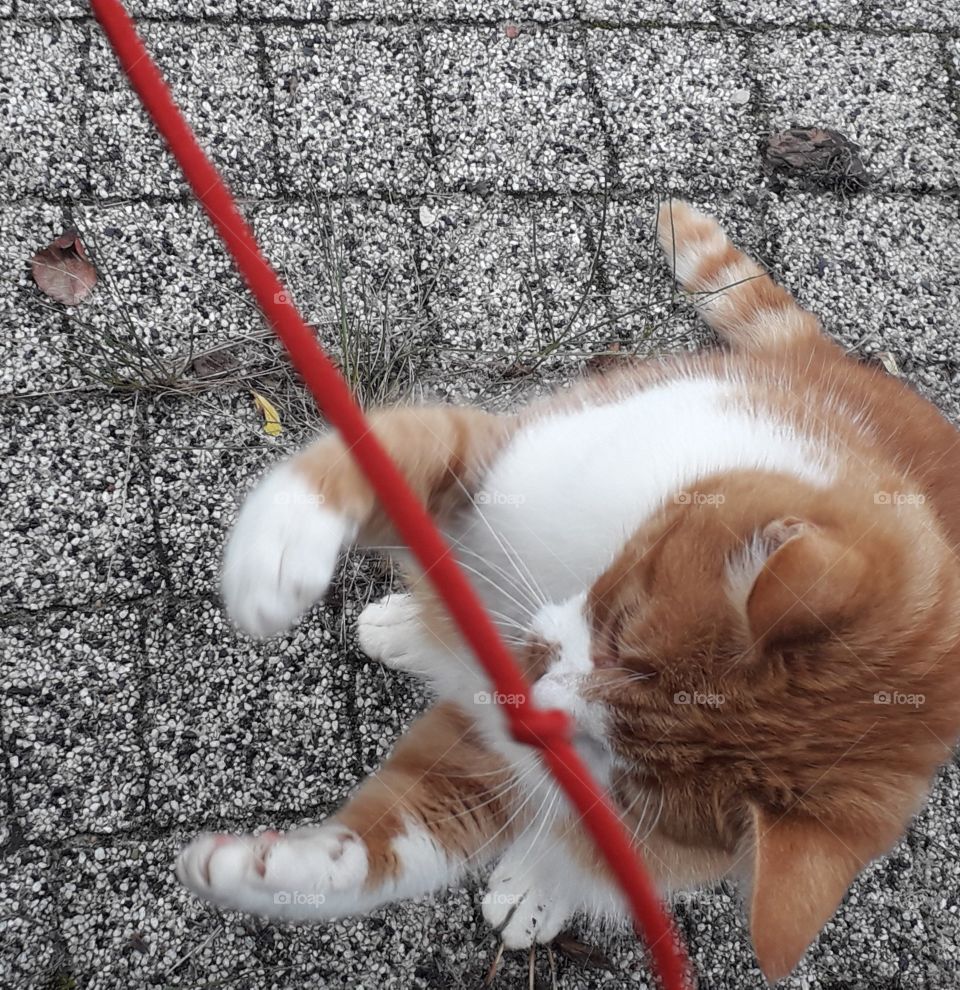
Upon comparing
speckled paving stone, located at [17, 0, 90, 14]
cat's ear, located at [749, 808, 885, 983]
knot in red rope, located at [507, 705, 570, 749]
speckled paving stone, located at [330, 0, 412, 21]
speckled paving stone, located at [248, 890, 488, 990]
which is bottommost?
speckled paving stone, located at [248, 890, 488, 990]

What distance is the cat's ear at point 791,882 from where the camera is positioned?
93 cm

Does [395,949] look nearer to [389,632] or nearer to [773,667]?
[389,632]

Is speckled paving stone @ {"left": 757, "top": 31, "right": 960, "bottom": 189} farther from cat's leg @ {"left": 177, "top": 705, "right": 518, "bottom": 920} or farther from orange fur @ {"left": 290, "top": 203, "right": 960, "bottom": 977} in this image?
cat's leg @ {"left": 177, "top": 705, "right": 518, "bottom": 920}

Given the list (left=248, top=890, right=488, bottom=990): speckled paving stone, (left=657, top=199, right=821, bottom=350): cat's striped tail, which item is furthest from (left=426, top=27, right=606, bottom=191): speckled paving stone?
(left=248, top=890, right=488, bottom=990): speckled paving stone

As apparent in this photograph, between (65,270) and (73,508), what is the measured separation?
1.79 ft

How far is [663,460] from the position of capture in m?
1.26

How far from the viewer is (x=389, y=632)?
1765mm

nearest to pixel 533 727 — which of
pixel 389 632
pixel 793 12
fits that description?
pixel 389 632

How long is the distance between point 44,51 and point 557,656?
191 cm

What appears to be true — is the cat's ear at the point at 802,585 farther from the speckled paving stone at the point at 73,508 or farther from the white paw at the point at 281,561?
the speckled paving stone at the point at 73,508

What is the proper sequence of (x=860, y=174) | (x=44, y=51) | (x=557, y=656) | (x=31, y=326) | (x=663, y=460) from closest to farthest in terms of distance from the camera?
(x=557, y=656) < (x=663, y=460) < (x=31, y=326) < (x=44, y=51) < (x=860, y=174)

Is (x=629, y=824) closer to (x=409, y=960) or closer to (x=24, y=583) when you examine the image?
(x=409, y=960)

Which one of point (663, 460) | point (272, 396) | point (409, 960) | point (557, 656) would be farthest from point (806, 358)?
point (409, 960)

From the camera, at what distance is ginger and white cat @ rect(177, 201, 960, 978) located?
40.3 inches
